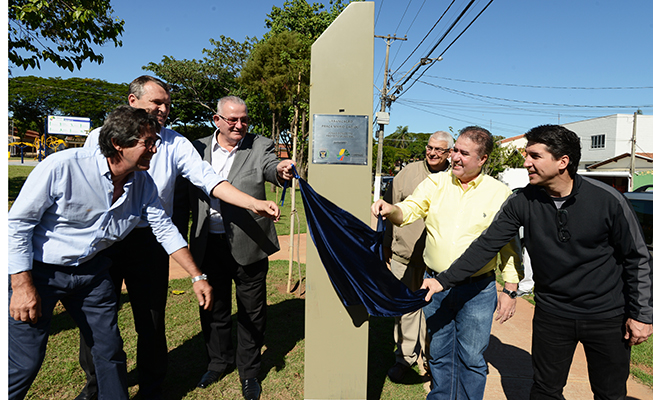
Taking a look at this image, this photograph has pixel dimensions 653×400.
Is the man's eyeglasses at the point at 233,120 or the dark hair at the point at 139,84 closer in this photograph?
the dark hair at the point at 139,84

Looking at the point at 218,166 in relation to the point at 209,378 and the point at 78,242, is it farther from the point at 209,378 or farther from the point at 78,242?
the point at 209,378

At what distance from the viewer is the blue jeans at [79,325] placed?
83.0 inches

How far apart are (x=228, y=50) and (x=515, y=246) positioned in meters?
31.1

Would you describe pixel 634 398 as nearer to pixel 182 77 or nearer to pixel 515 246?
pixel 515 246

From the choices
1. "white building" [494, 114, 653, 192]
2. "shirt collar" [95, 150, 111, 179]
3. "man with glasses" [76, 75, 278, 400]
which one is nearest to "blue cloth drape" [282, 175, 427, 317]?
"man with glasses" [76, 75, 278, 400]

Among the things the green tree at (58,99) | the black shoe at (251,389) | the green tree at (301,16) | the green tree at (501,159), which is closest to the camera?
the black shoe at (251,389)

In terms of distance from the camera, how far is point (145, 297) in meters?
2.99

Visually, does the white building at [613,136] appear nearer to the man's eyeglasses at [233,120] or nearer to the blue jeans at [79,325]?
the man's eyeglasses at [233,120]

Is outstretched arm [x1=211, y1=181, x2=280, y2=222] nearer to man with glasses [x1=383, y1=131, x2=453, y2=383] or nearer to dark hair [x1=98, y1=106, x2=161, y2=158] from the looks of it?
dark hair [x1=98, y1=106, x2=161, y2=158]

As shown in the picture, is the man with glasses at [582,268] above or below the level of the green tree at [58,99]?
below

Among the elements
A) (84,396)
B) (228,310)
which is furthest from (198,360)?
(84,396)

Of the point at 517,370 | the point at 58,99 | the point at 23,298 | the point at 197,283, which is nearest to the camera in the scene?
the point at 23,298

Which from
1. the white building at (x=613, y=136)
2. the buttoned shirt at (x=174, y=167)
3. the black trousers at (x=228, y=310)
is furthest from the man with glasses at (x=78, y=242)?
the white building at (x=613, y=136)

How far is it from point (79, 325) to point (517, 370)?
364 centimetres
